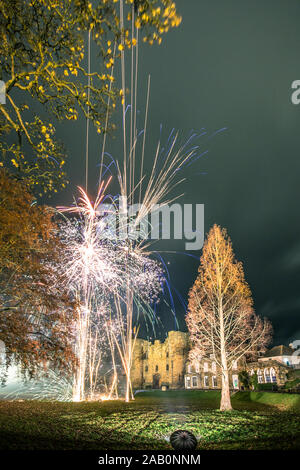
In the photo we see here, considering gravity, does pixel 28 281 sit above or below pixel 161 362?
above

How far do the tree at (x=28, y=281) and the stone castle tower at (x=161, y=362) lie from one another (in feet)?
147

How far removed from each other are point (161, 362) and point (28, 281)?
160 feet

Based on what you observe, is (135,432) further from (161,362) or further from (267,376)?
(161,362)

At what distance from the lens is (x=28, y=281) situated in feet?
30.0

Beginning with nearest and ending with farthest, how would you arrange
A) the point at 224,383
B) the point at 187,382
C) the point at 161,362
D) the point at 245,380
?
the point at 224,383, the point at 245,380, the point at 187,382, the point at 161,362

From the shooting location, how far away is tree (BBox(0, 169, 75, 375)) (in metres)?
7.70

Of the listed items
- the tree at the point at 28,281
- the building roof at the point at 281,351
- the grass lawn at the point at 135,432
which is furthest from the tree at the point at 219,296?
the building roof at the point at 281,351

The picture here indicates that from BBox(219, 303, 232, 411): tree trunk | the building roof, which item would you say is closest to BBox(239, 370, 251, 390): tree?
the building roof

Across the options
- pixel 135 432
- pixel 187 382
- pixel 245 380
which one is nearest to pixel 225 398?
pixel 135 432

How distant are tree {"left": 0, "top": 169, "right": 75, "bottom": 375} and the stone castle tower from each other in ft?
147
